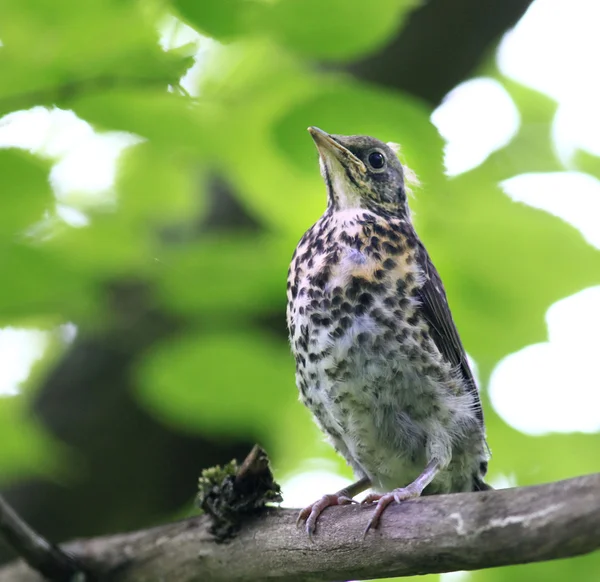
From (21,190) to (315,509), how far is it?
111cm

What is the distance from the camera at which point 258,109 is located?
228 cm

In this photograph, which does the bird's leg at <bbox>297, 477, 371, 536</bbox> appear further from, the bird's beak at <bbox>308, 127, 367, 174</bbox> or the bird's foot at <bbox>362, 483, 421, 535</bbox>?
the bird's beak at <bbox>308, 127, 367, 174</bbox>

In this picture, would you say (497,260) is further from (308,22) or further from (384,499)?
(308,22)

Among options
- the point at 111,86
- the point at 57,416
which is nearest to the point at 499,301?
the point at 111,86

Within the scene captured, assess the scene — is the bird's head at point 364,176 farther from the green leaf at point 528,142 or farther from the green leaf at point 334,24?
the green leaf at point 334,24

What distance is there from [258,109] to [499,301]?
0.85m

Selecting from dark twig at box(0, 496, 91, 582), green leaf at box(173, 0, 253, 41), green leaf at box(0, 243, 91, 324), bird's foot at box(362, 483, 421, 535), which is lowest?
dark twig at box(0, 496, 91, 582)

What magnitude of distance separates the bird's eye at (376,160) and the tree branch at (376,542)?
1350 millimetres

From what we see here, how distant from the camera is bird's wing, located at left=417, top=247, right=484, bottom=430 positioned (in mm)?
2717

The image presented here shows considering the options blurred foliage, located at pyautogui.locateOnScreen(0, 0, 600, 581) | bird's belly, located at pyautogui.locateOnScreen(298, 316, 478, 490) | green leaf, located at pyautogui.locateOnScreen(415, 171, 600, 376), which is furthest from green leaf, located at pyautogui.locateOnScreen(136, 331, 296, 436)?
green leaf, located at pyautogui.locateOnScreen(415, 171, 600, 376)

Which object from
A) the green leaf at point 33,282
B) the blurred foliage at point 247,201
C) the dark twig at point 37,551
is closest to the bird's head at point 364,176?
the blurred foliage at point 247,201

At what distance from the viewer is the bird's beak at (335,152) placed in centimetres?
265

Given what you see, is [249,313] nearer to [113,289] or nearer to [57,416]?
[113,289]

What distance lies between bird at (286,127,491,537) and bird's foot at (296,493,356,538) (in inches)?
1.9
